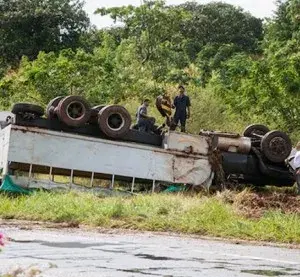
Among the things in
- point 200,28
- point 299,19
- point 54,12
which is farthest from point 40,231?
point 200,28

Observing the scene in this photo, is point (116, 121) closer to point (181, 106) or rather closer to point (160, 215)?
point (181, 106)

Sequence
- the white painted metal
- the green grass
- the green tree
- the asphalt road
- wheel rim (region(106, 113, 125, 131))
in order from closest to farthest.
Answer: the asphalt road < the green grass < the white painted metal < wheel rim (region(106, 113, 125, 131)) < the green tree

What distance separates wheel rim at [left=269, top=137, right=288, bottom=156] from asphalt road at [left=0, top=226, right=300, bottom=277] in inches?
302

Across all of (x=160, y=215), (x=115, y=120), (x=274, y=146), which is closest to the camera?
(x=160, y=215)

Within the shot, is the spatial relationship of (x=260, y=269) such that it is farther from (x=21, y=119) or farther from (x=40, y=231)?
(x=21, y=119)

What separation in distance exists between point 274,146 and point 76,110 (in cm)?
507

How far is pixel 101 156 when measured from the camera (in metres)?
18.0

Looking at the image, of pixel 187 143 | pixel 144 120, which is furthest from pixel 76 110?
pixel 187 143

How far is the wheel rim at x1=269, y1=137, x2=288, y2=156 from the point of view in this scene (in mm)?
19312

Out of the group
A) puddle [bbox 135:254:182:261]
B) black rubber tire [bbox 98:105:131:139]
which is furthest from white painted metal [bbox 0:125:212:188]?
puddle [bbox 135:254:182:261]

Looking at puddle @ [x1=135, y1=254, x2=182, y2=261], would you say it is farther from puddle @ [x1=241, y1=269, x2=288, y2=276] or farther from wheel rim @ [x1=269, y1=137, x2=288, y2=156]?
A: wheel rim @ [x1=269, y1=137, x2=288, y2=156]

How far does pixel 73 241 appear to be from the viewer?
35.1 feet

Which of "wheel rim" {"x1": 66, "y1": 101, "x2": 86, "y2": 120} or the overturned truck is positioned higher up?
"wheel rim" {"x1": 66, "y1": 101, "x2": 86, "y2": 120}

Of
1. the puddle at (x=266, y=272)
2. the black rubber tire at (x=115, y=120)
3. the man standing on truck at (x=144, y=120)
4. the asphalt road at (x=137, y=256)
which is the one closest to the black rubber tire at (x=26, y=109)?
the black rubber tire at (x=115, y=120)
